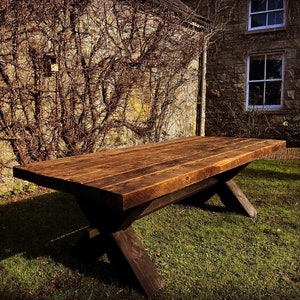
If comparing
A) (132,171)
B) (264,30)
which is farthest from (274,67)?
(132,171)

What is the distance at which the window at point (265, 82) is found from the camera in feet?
28.2

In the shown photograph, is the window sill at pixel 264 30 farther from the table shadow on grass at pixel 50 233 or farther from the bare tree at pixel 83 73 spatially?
the table shadow on grass at pixel 50 233

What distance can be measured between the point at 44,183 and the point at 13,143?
2.62 meters

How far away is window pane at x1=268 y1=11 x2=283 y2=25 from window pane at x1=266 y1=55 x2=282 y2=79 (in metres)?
0.84

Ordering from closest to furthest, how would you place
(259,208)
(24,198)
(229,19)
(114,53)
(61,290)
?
(61,290) → (259,208) → (24,198) → (114,53) → (229,19)

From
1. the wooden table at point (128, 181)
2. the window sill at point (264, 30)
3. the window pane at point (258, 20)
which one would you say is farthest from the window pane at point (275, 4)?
the wooden table at point (128, 181)

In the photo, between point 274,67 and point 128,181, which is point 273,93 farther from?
point 128,181

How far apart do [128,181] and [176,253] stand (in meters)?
1.14

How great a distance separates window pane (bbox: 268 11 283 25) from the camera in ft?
27.6

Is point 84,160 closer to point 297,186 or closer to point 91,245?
point 91,245

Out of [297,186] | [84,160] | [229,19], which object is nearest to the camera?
[84,160]

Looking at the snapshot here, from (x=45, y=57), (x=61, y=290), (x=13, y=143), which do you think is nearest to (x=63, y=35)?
(x=45, y=57)

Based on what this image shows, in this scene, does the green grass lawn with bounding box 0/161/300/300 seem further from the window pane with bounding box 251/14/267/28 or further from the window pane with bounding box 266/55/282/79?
the window pane with bounding box 251/14/267/28

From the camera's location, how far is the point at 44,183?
185cm
